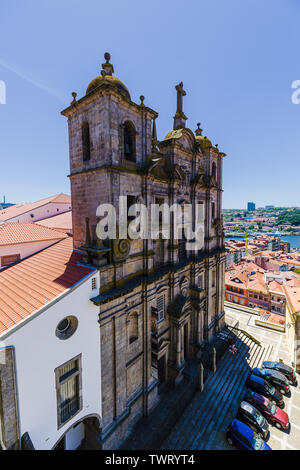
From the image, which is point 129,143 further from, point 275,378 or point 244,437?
point 275,378

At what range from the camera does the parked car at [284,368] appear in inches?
869

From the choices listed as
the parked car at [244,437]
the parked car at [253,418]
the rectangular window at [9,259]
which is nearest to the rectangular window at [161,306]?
the parked car at [244,437]

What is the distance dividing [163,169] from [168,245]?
22.0 feet

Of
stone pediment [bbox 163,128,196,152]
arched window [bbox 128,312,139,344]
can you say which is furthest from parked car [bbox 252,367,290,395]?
stone pediment [bbox 163,128,196,152]

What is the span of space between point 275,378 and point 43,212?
35225mm

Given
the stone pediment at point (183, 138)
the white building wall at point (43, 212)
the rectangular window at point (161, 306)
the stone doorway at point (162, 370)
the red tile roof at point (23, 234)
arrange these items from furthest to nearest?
1. the white building wall at point (43, 212)
2. the stone doorway at point (162, 370)
3. the stone pediment at point (183, 138)
4. the rectangular window at point (161, 306)
5. the red tile roof at point (23, 234)

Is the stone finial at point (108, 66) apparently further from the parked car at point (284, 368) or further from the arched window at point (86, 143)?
the parked car at point (284, 368)

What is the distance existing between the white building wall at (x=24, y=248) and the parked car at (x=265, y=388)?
23.4 metres

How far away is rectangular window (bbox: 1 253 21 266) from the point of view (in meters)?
16.0

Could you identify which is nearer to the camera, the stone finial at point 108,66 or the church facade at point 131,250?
the church facade at point 131,250

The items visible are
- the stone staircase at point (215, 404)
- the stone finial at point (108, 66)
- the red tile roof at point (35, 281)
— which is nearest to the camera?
the red tile roof at point (35, 281)
